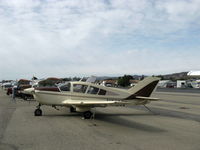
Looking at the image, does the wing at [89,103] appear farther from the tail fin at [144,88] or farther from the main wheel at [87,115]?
the tail fin at [144,88]

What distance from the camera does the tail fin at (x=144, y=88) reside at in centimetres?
1274

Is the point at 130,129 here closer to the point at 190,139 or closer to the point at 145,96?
the point at 190,139

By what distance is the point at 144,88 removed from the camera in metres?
13.0

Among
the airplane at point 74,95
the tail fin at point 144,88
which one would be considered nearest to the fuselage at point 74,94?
A: the airplane at point 74,95

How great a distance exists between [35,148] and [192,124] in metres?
6.80

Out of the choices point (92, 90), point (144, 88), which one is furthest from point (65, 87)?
point (144, 88)

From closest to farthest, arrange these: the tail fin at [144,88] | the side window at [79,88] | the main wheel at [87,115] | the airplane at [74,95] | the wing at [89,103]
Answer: the wing at [89,103]
the main wheel at [87,115]
the airplane at [74,95]
the side window at [79,88]
the tail fin at [144,88]

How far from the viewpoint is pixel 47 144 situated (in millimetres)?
6309

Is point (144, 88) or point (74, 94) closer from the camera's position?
point (74, 94)

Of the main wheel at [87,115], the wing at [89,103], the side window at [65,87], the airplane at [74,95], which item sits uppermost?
A: the side window at [65,87]

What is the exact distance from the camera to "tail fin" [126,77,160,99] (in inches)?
502

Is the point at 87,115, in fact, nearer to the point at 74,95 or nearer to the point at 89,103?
the point at 89,103

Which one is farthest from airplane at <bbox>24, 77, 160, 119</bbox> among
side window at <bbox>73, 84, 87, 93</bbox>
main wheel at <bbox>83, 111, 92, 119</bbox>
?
main wheel at <bbox>83, 111, 92, 119</bbox>

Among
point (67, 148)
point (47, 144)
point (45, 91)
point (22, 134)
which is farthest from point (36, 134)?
point (45, 91)
